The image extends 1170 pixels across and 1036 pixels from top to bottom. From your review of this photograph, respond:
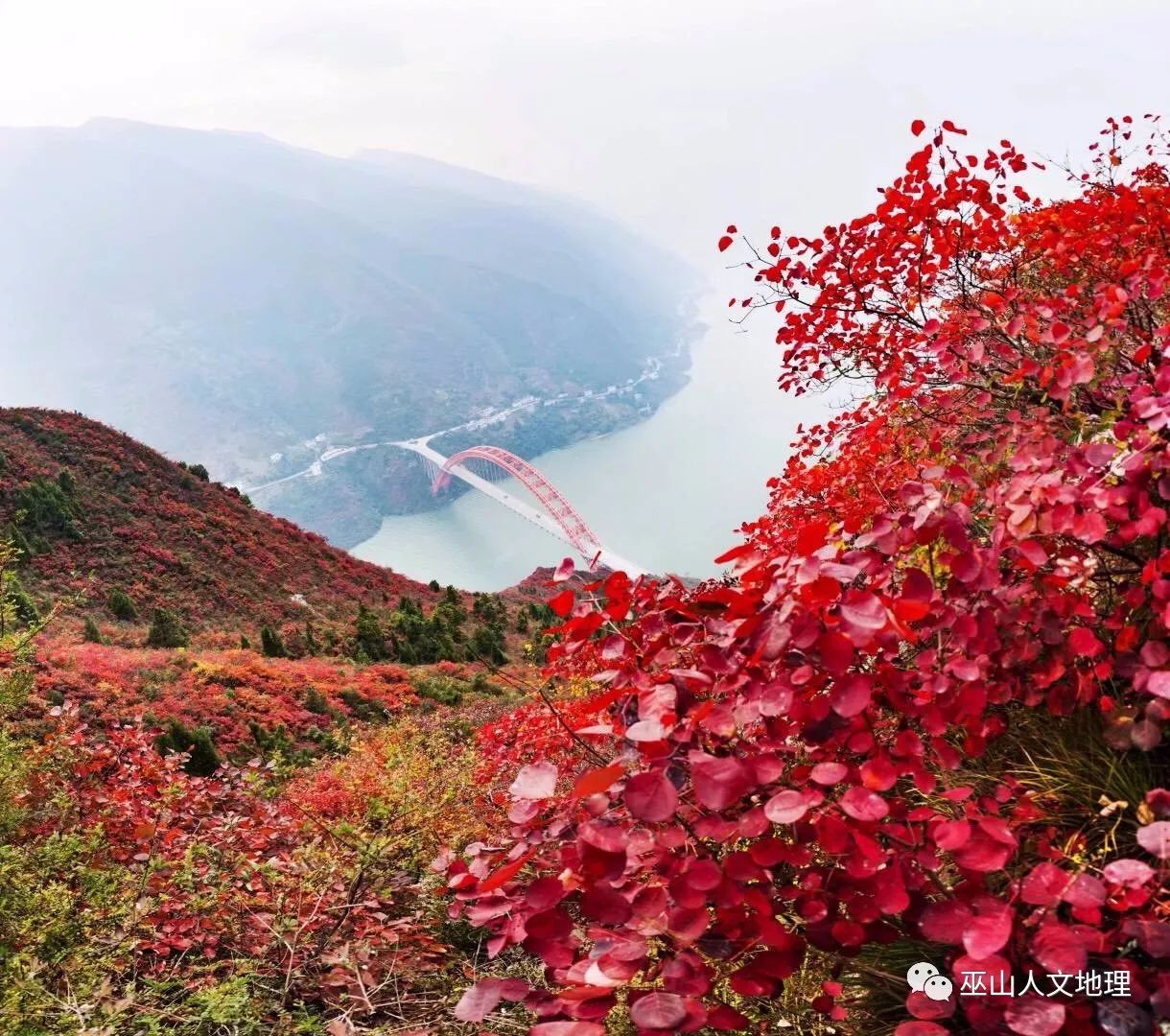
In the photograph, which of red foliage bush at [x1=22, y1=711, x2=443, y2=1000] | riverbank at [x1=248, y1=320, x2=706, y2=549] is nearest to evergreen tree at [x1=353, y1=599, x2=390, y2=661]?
red foliage bush at [x1=22, y1=711, x2=443, y2=1000]

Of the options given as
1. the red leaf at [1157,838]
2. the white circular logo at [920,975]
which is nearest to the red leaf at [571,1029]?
the white circular logo at [920,975]

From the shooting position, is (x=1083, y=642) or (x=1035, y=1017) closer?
(x=1035, y=1017)

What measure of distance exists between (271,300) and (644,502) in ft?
373

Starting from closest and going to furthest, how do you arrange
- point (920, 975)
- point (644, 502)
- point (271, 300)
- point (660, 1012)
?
1. point (660, 1012)
2. point (920, 975)
3. point (644, 502)
4. point (271, 300)

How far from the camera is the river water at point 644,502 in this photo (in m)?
64.0

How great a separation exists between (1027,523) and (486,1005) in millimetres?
1181

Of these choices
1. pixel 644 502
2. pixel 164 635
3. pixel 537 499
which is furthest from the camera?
pixel 644 502

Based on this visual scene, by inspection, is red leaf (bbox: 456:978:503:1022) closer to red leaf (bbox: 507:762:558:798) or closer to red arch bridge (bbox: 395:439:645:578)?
red leaf (bbox: 507:762:558:798)

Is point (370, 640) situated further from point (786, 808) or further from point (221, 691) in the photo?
point (786, 808)

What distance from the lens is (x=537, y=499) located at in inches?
2414

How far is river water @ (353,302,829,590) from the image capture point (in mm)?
63969

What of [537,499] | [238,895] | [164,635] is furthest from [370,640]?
[537,499]

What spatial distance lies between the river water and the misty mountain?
33.6 metres

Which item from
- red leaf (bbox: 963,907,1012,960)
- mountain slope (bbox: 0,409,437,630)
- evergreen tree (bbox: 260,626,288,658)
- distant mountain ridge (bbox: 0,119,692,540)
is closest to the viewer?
red leaf (bbox: 963,907,1012,960)
